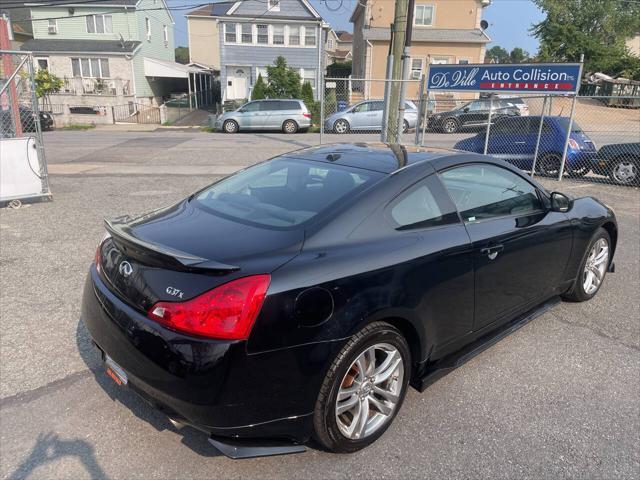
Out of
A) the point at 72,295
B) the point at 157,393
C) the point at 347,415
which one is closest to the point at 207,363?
the point at 157,393

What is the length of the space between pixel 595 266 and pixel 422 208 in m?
2.55

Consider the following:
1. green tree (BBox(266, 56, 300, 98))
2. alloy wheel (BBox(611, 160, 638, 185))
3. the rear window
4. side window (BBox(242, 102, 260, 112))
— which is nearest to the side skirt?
the rear window

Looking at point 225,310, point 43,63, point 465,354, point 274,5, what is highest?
point 274,5

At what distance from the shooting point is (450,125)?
70.2 ft

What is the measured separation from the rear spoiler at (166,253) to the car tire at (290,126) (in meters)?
20.9

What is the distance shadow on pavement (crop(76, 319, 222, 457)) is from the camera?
2566 millimetres

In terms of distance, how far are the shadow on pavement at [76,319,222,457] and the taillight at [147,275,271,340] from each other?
1.95ft

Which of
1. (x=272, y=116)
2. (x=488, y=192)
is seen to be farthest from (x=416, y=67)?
(x=488, y=192)

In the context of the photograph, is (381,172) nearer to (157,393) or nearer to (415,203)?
(415,203)

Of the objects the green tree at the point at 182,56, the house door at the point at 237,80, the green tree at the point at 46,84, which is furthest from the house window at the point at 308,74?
the green tree at the point at 182,56

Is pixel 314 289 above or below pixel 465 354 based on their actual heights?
above

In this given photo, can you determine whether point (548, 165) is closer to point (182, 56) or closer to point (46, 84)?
point (46, 84)

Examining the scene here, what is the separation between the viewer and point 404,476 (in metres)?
2.41

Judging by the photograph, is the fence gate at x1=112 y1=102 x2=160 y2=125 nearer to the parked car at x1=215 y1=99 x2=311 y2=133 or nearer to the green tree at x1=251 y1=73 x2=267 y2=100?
the green tree at x1=251 y1=73 x2=267 y2=100
